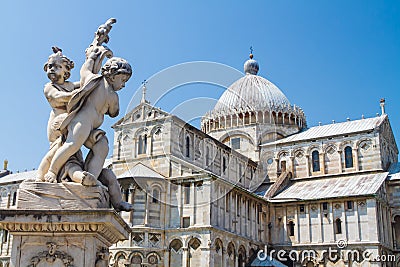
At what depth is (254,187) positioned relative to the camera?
2007 inches

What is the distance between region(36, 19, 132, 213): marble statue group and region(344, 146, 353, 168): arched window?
44583 mm

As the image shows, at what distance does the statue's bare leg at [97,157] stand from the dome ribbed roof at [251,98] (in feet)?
157

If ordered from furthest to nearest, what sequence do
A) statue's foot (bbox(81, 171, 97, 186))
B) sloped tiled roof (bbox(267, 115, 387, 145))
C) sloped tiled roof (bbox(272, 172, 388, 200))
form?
sloped tiled roof (bbox(267, 115, 387, 145)) → sloped tiled roof (bbox(272, 172, 388, 200)) → statue's foot (bbox(81, 171, 97, 186))

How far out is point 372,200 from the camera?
41.5 metres

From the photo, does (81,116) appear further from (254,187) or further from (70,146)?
(254,187)

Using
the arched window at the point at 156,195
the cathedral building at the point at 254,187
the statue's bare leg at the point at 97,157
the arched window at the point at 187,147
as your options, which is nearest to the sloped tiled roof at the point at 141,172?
the cathedral building at the point at 254,187

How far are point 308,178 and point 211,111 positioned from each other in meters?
→ 13.6

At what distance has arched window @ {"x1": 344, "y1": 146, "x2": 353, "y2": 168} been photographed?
4902 cm

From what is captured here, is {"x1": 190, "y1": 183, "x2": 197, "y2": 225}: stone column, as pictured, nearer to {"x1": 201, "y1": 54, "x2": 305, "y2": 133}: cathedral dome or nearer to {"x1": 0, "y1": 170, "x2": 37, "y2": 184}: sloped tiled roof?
{"x1": 201, "y1": 54, "x2": 305, "y2": 133}: cathedral dome

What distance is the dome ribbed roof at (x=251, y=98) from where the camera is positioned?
5516 cm

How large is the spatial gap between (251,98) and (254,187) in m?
10.8

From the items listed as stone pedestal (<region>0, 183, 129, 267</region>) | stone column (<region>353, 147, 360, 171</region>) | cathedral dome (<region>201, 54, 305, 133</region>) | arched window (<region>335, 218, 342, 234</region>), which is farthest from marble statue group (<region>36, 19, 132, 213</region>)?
cathedral dome (<region>201, 54, 305, 133</region>)

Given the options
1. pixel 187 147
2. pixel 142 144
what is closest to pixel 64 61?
pixel 142 144

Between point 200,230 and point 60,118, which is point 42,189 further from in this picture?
point 200,230
